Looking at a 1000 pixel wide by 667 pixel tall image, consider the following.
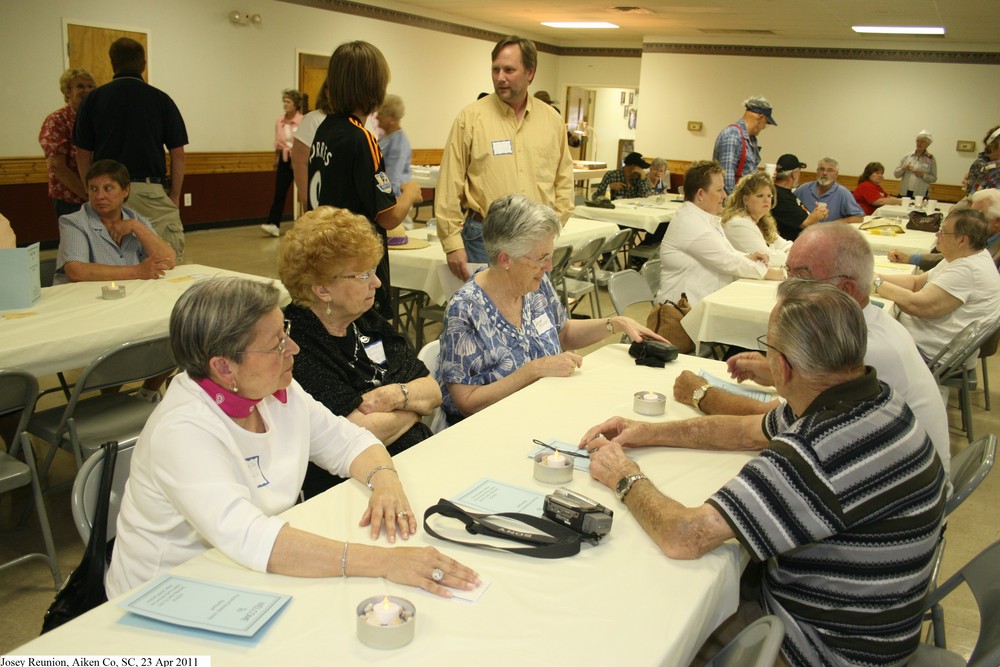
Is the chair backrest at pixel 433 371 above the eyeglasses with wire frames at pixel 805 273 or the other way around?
the other way around

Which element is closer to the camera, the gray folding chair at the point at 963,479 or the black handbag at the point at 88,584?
the black handbag at the point at 88,584

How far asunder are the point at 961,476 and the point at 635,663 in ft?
4.53

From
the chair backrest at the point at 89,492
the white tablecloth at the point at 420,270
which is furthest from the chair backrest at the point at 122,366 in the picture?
the white tablecloth at the point at 420,270

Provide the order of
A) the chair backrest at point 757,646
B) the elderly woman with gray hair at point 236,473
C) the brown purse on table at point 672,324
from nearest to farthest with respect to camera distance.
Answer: the chair backrest at point 757,646, the elderly woman with gray hair at point 236,473, the brown purse on table at point 672,324

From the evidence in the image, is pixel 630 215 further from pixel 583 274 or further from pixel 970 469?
pixel 970 469

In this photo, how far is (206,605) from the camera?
4.17ft

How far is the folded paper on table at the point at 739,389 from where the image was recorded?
2576 millimetres

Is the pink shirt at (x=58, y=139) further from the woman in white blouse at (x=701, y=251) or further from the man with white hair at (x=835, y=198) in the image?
the man with white hair at (x=835, y=198)

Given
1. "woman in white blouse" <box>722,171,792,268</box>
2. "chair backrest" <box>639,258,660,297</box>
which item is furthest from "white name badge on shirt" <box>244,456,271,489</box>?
"woman in white blouse" <box>722,171,792,268</box>

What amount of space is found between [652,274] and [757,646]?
3.85 metres

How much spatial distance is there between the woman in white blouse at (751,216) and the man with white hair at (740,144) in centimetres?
135

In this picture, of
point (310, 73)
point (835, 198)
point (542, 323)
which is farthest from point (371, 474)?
point (310, 73)

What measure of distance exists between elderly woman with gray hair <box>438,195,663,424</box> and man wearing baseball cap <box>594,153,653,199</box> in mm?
6475

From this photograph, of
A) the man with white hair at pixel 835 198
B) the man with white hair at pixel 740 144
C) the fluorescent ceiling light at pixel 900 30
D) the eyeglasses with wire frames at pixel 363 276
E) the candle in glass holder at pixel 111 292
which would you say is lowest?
the candle in glass holder at pixel 111 292
